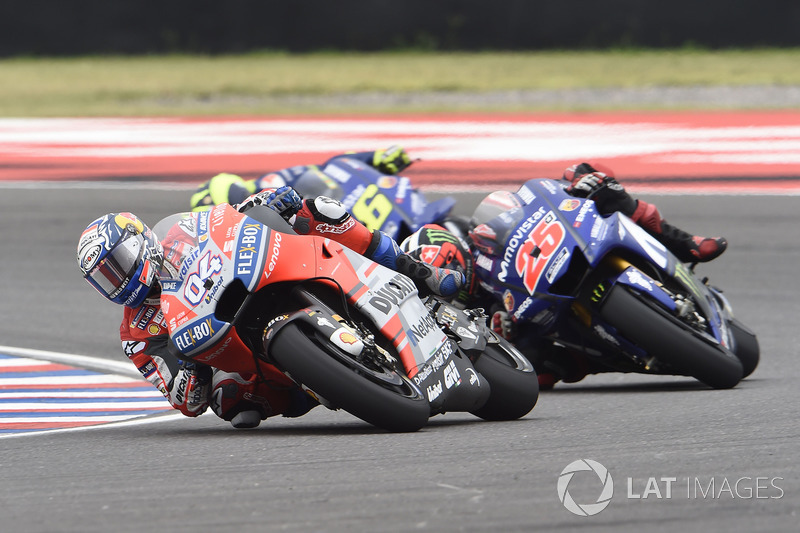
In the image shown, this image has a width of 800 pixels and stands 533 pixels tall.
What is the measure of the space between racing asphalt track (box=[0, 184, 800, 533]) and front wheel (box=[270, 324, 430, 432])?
10cm

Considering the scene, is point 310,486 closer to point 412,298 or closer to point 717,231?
point 412,298

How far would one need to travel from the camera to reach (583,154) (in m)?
12.9

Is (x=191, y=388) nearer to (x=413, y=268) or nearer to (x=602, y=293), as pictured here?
(x=413, y=268)

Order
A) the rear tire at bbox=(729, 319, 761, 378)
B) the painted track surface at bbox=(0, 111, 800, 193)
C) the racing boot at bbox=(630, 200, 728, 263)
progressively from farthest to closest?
the painted track surface at bbox=(0, 111, 800, 193), the racing boot at bbox=(630, 200, 728, 263), the rear tire at bbox=(729, 319, 761, 378)

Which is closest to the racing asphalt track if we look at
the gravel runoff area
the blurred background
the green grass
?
the gravel runoff area

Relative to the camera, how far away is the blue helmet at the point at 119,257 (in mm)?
4891

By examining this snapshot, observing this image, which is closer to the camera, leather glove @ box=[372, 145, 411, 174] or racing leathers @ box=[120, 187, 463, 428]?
racing leathers @ box=[120, 187, 463, 428]

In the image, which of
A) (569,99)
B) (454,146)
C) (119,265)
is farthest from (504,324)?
(569,99)

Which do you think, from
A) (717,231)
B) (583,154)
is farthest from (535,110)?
(717,231)

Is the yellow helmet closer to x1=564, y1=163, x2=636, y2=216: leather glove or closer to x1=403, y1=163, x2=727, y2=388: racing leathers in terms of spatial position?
x1=403, y1=163, x2=727, y2=388: racing leathers

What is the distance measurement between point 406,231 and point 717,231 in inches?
155

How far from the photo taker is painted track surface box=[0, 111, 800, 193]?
12.2 m

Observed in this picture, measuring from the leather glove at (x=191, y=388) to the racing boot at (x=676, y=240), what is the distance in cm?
263

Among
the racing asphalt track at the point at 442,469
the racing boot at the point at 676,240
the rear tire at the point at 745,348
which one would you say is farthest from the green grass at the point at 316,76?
the racing asphalt track at the point at 442,469
